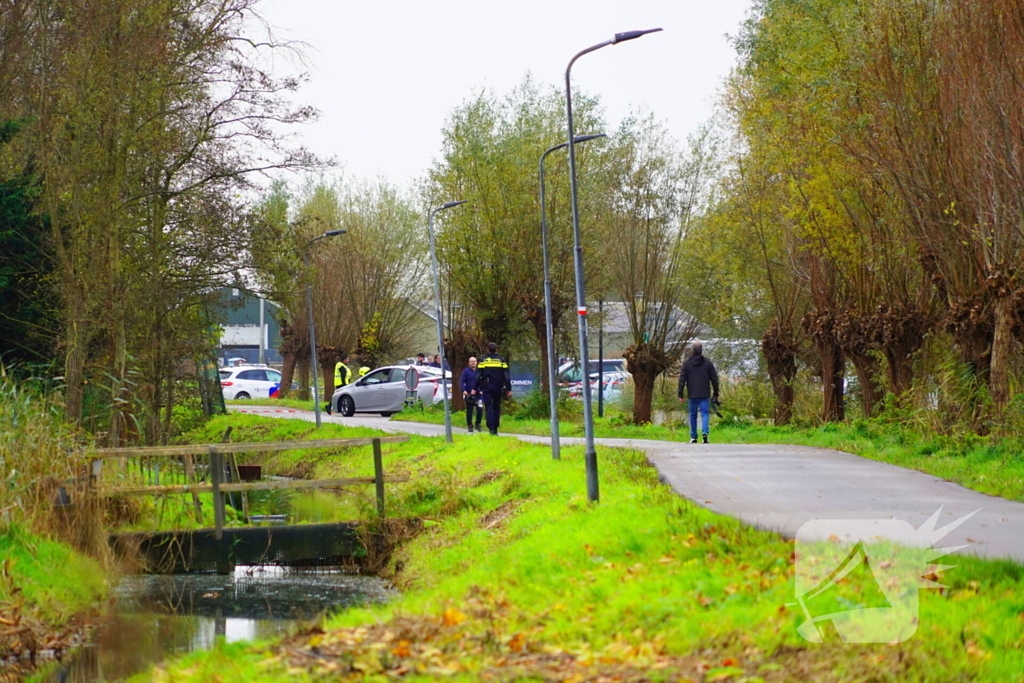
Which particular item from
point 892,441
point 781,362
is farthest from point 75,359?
point 781,362

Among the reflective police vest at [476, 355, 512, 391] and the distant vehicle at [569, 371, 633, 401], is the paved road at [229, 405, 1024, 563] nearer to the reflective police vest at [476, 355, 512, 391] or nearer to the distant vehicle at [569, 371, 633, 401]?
the reflective police vest at [476, 355, 512, 391]

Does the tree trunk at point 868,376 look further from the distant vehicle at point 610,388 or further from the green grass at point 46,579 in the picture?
the green grass at point 46,579

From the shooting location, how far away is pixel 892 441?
2245 cm

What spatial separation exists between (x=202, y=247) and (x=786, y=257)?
1469cm

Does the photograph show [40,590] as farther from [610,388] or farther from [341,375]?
[610,388]

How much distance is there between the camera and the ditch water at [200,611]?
11.4 meters

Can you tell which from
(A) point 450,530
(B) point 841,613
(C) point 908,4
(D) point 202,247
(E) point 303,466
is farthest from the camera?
(E) point 303,466

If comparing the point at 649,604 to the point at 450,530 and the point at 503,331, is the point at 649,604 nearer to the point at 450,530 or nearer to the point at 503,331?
the point at 450,530

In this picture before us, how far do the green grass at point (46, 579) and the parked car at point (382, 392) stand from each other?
89.3 feet

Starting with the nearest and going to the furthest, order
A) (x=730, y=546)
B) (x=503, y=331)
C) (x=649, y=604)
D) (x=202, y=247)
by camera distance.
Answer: (x=649, y=604) < (x=730, y=546) < (x=202, y=247) < (x=503, y=331)

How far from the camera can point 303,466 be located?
98.6 feet

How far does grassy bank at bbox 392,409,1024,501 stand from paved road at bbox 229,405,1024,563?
0.49 meters

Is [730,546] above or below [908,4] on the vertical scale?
below

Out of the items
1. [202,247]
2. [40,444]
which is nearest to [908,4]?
[202,247]
